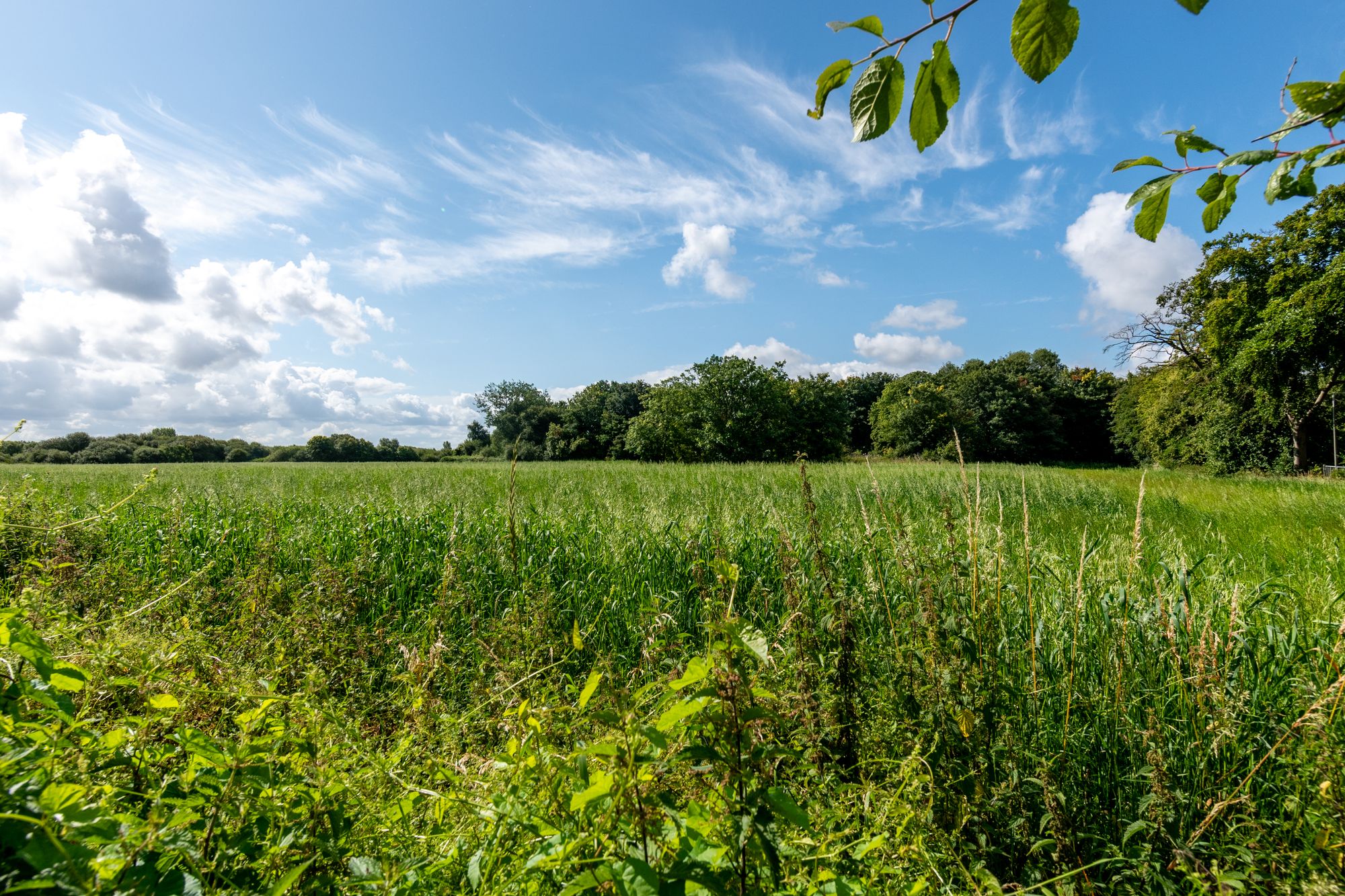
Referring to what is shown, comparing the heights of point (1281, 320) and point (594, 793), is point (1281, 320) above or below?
above

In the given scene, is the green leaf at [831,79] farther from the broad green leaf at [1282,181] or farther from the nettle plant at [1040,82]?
the broad green leaf at [1282,181]

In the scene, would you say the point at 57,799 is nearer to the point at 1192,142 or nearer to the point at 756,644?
the point at 756,644

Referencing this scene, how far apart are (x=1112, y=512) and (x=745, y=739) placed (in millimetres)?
11493

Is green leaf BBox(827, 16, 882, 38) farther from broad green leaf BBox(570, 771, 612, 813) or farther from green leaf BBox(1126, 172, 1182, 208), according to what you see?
broad green leaf BBox(570, 771, 612, 813)

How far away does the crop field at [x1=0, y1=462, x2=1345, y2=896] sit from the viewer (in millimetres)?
1152

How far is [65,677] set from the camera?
1.28 meters

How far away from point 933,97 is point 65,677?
2.34m

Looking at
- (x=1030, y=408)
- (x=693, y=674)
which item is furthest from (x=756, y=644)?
(x=1030, y=408)

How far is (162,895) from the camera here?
38.9 inches

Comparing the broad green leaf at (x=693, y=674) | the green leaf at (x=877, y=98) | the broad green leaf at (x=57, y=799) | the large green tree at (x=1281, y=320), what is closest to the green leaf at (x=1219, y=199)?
the green leaf at (x=877, y=98)

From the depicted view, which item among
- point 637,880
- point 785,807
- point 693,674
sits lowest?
point 637,880

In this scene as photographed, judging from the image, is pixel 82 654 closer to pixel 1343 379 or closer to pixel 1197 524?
pixel 1197 524

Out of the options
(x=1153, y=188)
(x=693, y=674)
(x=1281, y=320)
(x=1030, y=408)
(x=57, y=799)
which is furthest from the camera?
(x=1030, y=408)

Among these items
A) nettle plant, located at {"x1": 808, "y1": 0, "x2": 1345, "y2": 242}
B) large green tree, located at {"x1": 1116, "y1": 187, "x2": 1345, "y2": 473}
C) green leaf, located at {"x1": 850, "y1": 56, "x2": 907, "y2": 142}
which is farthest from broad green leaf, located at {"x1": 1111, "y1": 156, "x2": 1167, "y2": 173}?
large green tree, located at {"x1": 1116, "y1": 187, "x2": 1345, "y2": 473}
